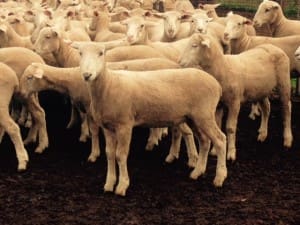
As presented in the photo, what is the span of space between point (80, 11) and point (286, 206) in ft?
24.9

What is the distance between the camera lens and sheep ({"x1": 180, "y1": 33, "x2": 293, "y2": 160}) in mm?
6766

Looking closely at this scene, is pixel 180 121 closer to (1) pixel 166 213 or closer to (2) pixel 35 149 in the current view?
(1) pixel 166 213

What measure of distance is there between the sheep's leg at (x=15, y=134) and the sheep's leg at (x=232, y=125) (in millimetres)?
2512

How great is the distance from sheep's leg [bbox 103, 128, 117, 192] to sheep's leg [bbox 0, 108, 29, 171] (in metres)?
1.24

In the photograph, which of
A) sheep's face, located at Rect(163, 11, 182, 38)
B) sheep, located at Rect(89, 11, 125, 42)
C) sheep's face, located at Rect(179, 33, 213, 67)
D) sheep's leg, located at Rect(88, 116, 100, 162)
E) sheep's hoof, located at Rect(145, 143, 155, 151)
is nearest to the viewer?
sheep's face, located at Rect(179, 33, 213, 67)

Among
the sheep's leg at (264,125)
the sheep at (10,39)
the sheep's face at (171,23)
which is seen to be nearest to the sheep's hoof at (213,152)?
the sheep's leg at (264,125)

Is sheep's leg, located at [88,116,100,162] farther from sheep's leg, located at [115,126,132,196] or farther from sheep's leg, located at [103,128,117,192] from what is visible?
sheep's leg, located at [115,126,132,196]

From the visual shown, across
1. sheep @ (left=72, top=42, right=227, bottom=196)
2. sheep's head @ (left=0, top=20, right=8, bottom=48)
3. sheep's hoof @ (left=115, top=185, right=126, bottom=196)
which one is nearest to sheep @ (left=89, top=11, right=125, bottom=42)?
sheep's head @ (left=0, top=20, right=8, bottom=48)

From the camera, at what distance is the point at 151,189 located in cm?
625

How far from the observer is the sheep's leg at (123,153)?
5867 millimetres

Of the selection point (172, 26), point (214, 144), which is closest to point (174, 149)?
point (214, 144)

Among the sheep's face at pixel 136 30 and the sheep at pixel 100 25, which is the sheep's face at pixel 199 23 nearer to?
the sheep's face at pixel 136 30

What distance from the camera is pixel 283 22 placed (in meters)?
10.0

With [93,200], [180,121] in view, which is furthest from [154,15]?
[93,200]
